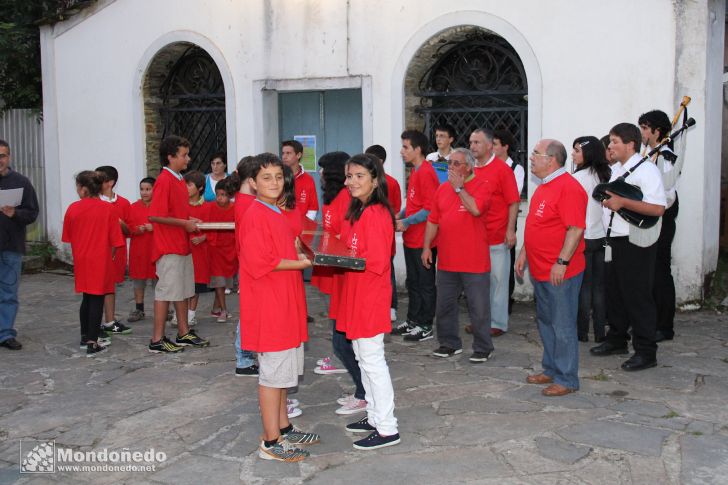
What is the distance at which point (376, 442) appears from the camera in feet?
16.7

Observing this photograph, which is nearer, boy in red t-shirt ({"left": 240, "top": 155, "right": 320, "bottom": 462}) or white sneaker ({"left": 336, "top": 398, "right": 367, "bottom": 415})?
boy in red t-shirt ({"left": 240, "top": 155, "right": 320, "bottom": 462})

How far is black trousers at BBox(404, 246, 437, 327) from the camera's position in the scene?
25.7ft

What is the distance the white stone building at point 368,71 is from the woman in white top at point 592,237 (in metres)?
1.52

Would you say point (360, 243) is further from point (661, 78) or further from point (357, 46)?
point (357, 46)

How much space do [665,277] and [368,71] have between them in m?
4.42

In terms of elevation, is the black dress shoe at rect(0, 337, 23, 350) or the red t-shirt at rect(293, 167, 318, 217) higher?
the red t-shirt at rect(293, 167, 318, 217)

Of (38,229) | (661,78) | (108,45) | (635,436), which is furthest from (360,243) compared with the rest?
(38,229)

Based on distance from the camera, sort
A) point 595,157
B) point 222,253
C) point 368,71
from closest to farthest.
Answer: point 595,157
point 222,253
point 368,71

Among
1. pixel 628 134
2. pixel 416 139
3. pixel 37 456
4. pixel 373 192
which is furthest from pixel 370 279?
pixel 416 139

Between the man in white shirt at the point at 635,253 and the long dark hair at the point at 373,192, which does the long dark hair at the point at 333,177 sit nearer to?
the long dark hair at the point at 373,192

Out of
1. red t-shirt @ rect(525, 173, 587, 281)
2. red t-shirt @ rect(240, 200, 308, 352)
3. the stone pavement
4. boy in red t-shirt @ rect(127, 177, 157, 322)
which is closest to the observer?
red t-shirt @ rect(240, 200, 308, 352)

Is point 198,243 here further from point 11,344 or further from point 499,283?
point 499,283

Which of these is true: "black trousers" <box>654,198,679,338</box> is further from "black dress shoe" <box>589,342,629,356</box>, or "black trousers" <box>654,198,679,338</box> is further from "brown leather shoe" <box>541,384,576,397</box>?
"brown leather shoe" <box>541,384,576,397</box>

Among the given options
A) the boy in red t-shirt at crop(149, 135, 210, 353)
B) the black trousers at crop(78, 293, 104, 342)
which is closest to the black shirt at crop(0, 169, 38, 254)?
the black trousers at crop(78, 293, 104, 342)
